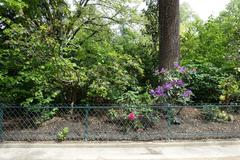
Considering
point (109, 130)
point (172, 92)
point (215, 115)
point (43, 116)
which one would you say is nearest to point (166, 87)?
point (172, 92)

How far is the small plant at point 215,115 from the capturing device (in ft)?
25.2

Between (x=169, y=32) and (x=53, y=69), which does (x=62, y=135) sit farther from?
(x=169, y=32)

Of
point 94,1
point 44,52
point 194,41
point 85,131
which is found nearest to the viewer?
point 85,131

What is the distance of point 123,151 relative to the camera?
19.8 ft

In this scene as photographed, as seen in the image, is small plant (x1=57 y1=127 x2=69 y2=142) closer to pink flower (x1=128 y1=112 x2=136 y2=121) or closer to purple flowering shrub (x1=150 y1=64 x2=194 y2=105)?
pink flower (x1=128 y1=112 x2=136 y2=121)

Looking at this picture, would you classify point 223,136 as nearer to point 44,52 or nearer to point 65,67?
point 65,67

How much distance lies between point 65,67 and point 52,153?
220 centimetres

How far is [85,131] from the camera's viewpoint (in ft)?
21.7

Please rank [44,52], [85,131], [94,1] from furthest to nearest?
1. [94,1]
2. [44,52]
3. [85,131]

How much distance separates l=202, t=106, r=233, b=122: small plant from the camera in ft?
25.2

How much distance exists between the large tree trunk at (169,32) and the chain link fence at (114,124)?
1.78 m

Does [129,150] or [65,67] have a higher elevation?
[65,67]

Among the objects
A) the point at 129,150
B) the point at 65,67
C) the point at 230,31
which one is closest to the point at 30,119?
the point at 65,67

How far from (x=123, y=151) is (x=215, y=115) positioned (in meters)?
2.88
